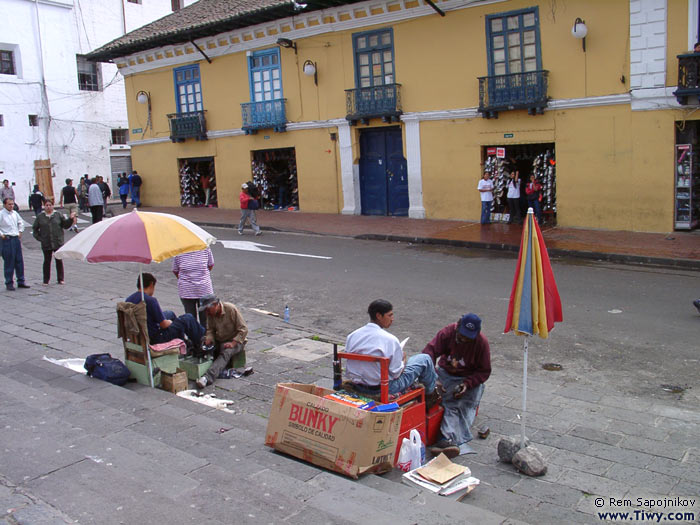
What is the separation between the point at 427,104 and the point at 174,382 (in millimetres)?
15137

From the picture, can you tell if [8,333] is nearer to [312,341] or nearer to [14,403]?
[14,403]

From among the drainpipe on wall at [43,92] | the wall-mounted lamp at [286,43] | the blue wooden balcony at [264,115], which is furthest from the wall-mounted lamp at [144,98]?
the wall-mounted lamp at [286,43]

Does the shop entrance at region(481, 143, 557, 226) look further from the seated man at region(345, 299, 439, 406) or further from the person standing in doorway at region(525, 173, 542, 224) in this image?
the seated man at region(345, 299, 439, 406)

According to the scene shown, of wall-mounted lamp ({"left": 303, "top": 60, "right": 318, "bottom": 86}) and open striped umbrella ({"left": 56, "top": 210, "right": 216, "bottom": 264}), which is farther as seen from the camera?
wall-mounted lamp ({"left": 303, "top": 60, "right": 318, "bottom": 86})

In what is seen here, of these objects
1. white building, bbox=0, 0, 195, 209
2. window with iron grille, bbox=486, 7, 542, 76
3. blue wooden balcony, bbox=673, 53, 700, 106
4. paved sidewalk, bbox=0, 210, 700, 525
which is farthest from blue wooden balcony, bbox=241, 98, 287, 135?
paved sidewalk, bbox=0, 210, 700, 525

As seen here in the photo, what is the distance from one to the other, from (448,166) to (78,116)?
22.6 metres

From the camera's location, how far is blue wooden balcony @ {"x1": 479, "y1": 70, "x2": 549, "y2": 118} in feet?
59.0

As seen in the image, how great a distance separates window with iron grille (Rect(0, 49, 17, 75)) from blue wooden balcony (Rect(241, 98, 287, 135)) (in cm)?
1420

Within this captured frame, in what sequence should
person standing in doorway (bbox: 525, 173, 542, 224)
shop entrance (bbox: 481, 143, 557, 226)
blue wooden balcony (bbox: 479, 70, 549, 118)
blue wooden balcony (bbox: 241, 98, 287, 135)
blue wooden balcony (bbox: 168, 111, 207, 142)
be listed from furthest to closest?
blue wooden balcony (bbox: 168, 111, 207, 142) → blue wooden balcony (bbox: 241, 98, 287, 135) → shop entrance (bbox: 481, 143, 557, 226) → person standing in doorway (bbox: 525, 173, 542, 224) → blue wooden balcony (bbox: 479, 70, 549, 118)

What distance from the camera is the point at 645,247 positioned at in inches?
600

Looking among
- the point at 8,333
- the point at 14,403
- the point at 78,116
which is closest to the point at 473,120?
the point at 8,333

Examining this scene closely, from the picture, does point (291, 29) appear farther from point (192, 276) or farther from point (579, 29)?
point (192, 276)

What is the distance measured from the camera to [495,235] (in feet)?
57.9

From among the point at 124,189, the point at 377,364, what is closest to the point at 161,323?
the point at 377,364
